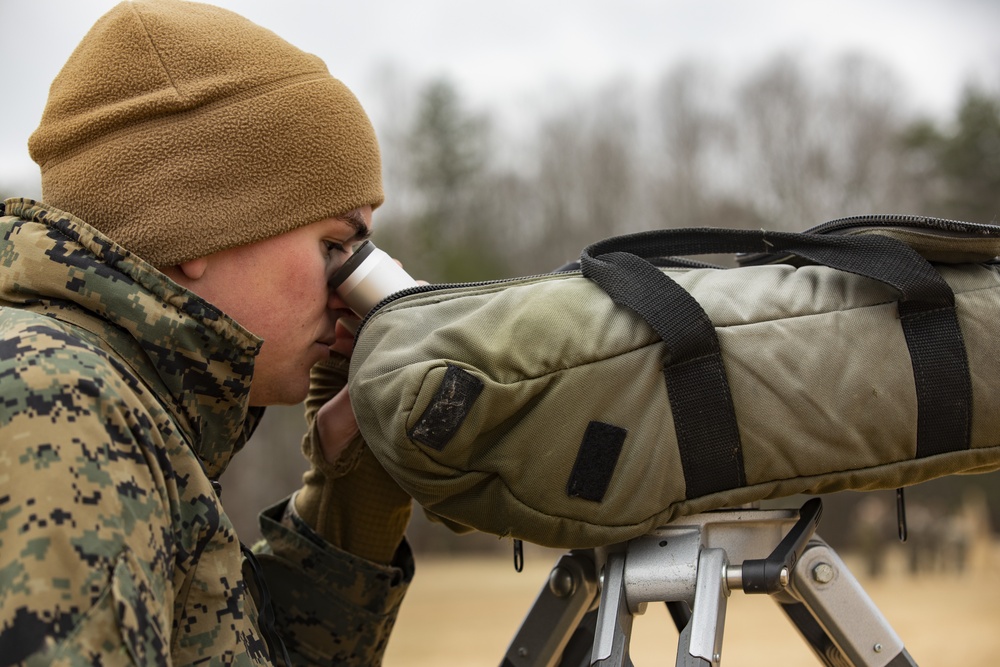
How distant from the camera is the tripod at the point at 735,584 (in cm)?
166

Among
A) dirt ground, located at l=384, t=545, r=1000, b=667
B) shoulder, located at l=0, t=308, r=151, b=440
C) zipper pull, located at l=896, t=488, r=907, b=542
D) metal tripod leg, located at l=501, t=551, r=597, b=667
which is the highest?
shoulder, located at l=0, t=308, r=151, b=440

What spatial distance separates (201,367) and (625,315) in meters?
0.72

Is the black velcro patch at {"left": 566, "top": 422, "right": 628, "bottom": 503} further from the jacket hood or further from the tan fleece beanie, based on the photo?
the tan fleece beanie

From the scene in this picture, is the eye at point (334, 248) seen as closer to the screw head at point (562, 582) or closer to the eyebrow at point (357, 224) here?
the eyebrow at point (357, 224)

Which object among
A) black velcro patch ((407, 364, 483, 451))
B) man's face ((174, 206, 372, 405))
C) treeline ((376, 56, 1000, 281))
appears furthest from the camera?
treeline ((376, 56, 1000, 281))

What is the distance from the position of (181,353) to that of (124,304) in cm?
13

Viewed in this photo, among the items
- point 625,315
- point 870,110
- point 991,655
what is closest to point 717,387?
point 625,315

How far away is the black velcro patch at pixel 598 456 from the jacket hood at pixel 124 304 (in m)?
0.61

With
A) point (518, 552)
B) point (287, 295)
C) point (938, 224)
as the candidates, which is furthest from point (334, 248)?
point (938, 224)

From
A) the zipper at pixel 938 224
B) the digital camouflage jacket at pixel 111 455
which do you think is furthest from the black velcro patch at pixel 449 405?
the zipper at pixel 938 224

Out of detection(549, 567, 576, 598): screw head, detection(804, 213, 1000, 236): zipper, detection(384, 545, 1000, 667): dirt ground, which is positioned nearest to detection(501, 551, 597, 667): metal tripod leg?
detection(549, 567, 576, 598): screw head

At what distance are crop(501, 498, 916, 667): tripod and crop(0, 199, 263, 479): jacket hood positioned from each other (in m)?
0.73

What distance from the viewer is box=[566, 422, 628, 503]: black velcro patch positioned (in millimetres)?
1685

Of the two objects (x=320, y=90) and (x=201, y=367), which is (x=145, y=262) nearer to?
(x=201, y=367)
